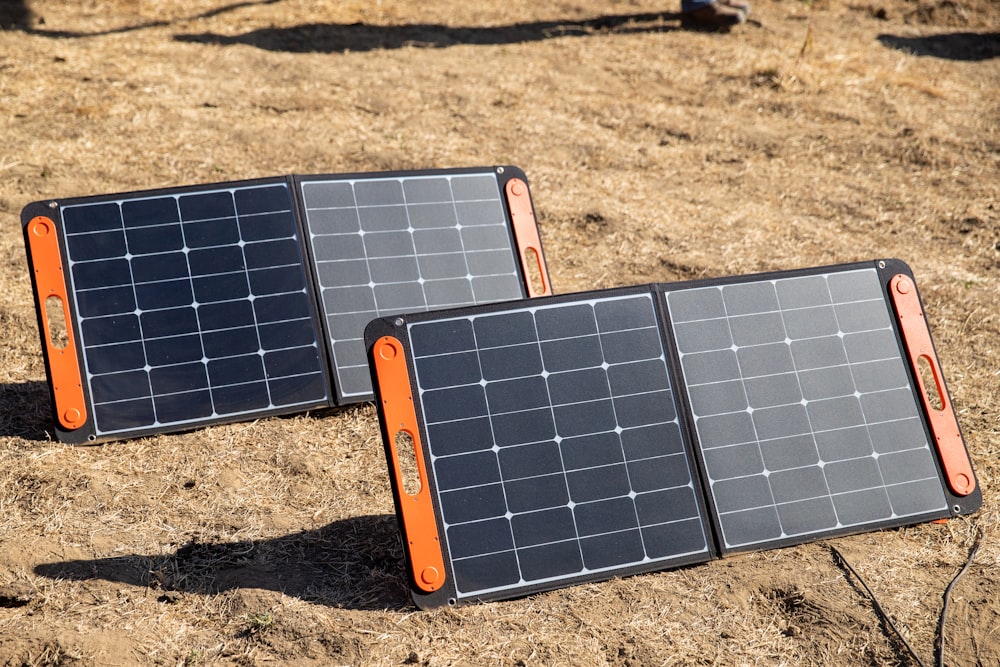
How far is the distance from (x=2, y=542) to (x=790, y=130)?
10.3 m

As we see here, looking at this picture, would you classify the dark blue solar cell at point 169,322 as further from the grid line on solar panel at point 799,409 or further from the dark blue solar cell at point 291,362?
the grid line on solar panel at point 799,409

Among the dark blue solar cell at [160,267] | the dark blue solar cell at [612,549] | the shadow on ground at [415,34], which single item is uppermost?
the shadow on ground at [415,34]

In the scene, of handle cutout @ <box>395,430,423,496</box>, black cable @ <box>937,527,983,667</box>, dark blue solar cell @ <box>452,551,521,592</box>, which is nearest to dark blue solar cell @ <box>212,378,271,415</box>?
handle cutout @ <box>395,430,423,496</box>

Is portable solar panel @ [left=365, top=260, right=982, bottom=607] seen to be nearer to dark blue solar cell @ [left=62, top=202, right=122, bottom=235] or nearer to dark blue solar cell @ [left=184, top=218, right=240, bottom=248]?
dark blue solar cell @ [left=184, top=218, right=240, bottom=248]

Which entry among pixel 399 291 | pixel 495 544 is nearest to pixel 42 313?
pixel 399 291

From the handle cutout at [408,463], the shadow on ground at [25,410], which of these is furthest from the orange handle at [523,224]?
the shadow on ground at [25,410]

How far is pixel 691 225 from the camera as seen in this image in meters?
9.54

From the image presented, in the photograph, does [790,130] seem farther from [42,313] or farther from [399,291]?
[42,313]

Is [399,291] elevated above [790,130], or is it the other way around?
[790,130]

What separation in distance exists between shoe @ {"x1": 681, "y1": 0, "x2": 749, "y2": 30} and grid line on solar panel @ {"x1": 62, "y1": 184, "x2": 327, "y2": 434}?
10.4 m

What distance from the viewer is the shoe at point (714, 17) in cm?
1445

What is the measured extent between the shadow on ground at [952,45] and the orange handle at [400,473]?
13.0 metres

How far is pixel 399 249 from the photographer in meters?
6.71

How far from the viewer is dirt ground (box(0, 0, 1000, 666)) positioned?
4570mm
